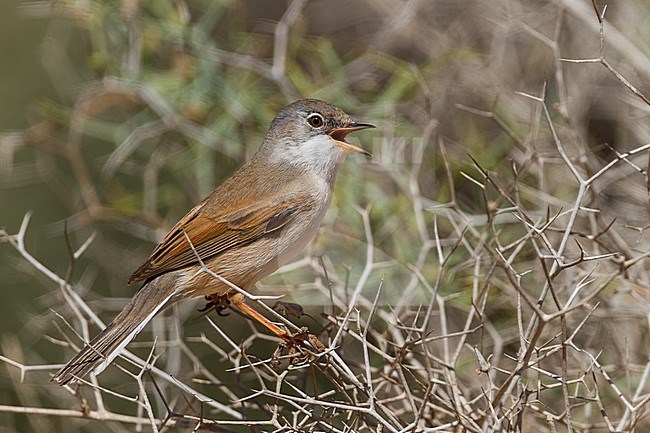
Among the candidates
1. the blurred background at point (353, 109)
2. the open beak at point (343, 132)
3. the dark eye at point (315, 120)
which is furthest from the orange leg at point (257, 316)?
Answer: the dark eye at point (315, 120)

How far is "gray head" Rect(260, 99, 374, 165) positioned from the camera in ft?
14.7

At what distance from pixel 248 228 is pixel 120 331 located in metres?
0.74

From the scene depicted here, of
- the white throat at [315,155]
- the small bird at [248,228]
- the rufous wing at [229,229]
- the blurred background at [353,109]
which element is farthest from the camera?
the blurred background at [353,109]

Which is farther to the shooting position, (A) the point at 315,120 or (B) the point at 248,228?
(A) the point at 315,120

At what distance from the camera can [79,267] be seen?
7.22 metres

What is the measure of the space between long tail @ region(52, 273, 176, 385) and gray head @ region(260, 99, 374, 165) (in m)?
0.87

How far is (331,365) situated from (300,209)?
4.27 feet

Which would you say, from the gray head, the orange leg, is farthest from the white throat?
the orange leg

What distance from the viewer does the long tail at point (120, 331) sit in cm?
353

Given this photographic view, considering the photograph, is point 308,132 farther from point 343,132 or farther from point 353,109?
point 353,109

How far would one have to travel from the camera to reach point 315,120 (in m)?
4.58

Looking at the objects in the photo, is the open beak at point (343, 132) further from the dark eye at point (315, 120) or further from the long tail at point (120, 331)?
the long tail at point (120, 331)

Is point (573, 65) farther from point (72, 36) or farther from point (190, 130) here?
point (72, 36)

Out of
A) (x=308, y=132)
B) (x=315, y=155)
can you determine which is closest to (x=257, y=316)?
(x=315, y=155)
